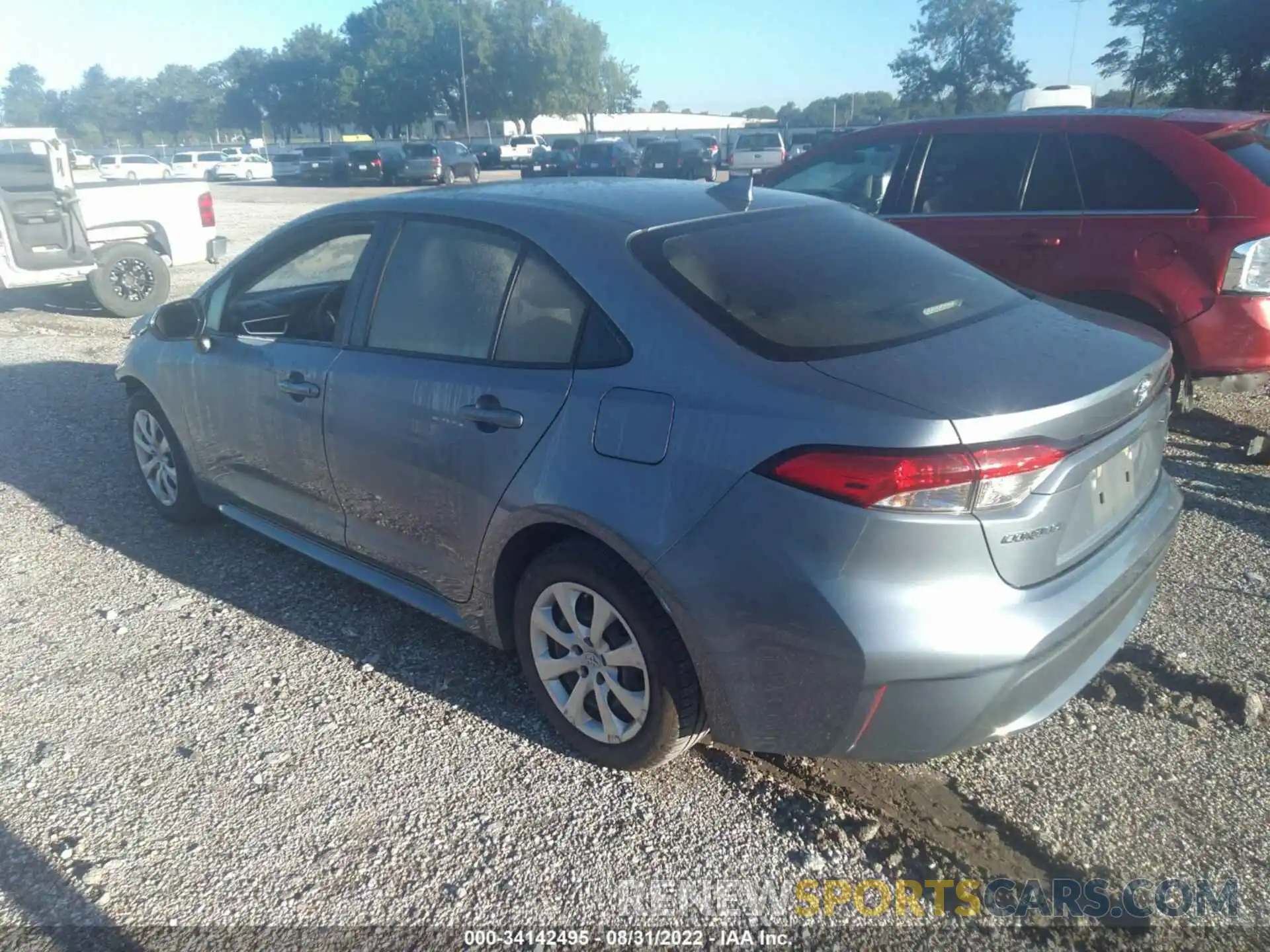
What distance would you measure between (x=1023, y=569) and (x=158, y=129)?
113 m

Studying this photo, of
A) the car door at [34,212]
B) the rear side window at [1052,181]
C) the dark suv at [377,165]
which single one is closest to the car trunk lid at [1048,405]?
the rear side window at [1052,181]

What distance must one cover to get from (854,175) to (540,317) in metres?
4.57

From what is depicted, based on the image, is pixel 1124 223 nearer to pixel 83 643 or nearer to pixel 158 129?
pixel 83 643

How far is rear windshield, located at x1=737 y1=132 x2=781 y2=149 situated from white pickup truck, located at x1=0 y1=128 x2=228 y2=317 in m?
25.6

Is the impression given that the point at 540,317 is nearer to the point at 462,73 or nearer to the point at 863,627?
the point at 863,627

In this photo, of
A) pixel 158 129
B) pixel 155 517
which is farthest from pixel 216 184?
pixel 158 129

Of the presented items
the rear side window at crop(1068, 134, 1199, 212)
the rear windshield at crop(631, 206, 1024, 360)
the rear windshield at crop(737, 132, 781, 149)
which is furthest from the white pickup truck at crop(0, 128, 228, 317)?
the rear windshield at crop(737, 132, 781, 149)

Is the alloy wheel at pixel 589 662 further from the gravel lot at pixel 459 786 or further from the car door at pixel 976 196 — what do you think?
the car door at pixel 976 196

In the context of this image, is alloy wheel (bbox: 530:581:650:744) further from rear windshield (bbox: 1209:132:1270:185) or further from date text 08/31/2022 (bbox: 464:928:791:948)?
rear windshield (bbox: 1209:132:1270:185)

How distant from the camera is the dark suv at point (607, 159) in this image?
3462 centimetres

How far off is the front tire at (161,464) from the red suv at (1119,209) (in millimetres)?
4447

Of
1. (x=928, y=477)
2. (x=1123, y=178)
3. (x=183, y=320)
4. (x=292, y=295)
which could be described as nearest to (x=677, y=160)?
(x=1123, y=178)

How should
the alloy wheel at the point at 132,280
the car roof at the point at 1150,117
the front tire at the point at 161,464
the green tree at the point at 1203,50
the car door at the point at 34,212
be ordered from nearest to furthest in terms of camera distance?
1. the front tire at the point at 161,464
2. the car roof at the point at 1150,117
3. the car door at the point at 34,212
4. the alloy wheel at the point at 132,280
5. the green tree at the point at 1203,50

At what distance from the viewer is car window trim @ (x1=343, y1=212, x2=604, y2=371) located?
2.88 metres
